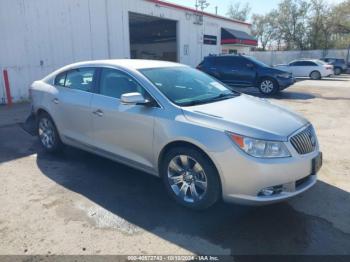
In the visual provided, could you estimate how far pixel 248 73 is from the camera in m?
13.7

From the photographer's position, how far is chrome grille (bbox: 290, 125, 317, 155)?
11.1 feet

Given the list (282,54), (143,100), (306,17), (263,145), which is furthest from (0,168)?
(306,17)

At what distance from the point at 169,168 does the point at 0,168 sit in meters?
3.04

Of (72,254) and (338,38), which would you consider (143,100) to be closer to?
(72,254)

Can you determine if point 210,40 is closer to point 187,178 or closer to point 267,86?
point 267,86

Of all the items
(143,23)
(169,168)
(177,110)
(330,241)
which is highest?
(143,23)

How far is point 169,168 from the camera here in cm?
377

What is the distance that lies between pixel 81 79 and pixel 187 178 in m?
2.45

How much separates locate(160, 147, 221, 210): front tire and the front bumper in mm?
139

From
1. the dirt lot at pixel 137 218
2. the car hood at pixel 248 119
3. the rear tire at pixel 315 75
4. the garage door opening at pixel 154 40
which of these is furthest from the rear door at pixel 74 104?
the rear tire at pixel 315 75

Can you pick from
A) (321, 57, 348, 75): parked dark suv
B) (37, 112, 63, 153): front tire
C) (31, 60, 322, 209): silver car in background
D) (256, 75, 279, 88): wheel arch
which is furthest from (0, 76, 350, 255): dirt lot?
(321, 57, 348, 75): parked dark suv

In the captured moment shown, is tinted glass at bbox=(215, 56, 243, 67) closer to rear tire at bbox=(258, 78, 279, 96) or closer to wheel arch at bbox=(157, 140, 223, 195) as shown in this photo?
rear tire at bbox=(258, 78, 279, 96)

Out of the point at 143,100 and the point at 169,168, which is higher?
the point at 143,100

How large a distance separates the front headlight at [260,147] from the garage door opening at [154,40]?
2109cm
